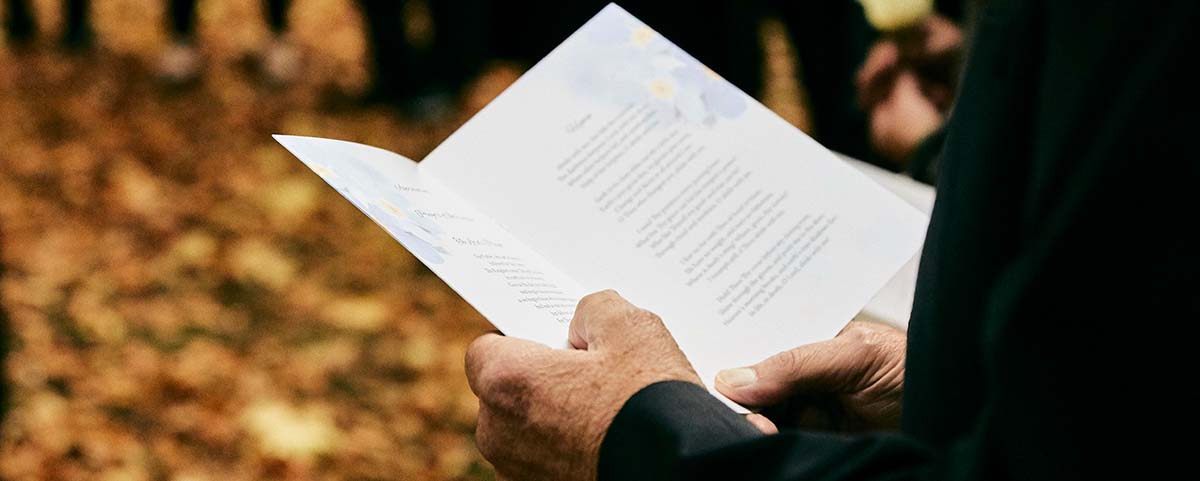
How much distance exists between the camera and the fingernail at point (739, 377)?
2.85 ft

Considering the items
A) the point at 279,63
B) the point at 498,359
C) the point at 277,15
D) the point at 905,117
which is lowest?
the point at 279,63

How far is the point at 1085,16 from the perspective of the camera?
48cm

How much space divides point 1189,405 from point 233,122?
9.44 ft

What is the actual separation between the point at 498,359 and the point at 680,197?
270mm

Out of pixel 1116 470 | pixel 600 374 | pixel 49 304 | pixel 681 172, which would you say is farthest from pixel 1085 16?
pixel 49 304

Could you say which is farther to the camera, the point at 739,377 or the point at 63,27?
the point at 63,27

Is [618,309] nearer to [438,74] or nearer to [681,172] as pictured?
[681,172]

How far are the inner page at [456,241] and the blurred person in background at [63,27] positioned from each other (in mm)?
2642

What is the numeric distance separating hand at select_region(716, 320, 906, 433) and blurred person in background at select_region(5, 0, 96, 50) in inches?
116

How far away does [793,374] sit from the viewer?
0.86m

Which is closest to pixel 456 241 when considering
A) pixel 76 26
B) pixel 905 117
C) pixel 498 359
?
pixel 498 359

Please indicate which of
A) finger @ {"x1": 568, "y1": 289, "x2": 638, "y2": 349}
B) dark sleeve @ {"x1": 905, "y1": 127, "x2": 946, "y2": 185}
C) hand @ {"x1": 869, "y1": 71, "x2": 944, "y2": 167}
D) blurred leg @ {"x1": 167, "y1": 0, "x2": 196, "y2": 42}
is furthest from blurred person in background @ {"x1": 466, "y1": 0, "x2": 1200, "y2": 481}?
blurred leg @ {"x1": 167, "y1": 0, "x2": 196, "y2": 42}

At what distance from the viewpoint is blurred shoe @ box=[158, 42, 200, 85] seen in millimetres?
3057

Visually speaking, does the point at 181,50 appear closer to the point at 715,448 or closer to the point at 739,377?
the point at 739,377
